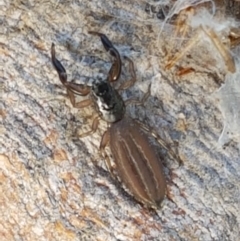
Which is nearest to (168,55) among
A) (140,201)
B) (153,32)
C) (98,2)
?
(153,32)

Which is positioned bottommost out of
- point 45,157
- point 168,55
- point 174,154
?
point 45,157

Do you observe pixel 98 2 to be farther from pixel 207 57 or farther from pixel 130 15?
pixel 207 57
